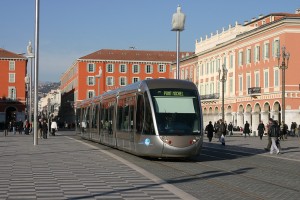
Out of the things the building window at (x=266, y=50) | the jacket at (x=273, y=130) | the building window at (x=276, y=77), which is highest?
the building window at (x=266, y=50)

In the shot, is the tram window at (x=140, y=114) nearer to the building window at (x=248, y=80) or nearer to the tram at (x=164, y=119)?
the tram at (x=164, y=119)

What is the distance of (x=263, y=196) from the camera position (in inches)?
466

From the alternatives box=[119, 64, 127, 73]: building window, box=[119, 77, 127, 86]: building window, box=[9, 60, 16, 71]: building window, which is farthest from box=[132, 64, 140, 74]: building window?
box=[9, 60, 16, 71]: building window

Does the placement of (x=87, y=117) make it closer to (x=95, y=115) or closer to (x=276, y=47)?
(x=95, y=115)

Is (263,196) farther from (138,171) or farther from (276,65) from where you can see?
(276,65)

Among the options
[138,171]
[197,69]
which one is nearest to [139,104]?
[138,171]

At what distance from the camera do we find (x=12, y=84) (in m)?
112

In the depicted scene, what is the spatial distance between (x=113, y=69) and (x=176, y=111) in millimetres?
108247

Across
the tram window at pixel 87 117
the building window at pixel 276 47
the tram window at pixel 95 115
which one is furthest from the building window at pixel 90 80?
the tram window at pixel 95 115

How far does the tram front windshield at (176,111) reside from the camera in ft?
66.9

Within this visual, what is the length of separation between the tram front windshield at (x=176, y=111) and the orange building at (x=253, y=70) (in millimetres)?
31133

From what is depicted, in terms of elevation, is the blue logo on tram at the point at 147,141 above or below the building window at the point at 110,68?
below

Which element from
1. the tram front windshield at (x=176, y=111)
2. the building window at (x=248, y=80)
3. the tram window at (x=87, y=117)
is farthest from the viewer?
the building window at (x=248, y=80)

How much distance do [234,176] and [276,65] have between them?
48852 millimetres
